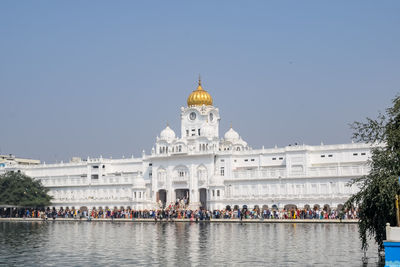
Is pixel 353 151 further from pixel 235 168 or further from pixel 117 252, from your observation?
pixel 117 252

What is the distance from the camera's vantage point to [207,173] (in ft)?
261

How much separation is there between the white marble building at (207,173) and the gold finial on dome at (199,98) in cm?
14

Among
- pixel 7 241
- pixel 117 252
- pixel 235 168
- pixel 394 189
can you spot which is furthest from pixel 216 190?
pixel 394 189

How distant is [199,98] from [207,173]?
1284 cm

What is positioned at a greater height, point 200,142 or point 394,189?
point 200,142

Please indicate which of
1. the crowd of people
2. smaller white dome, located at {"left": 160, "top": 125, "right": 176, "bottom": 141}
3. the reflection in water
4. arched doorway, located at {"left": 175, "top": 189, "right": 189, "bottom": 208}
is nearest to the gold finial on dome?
smaller white dome, located at {"left": 160, "top": 125, "right": 176, "bottom": 141}

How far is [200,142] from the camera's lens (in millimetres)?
82062

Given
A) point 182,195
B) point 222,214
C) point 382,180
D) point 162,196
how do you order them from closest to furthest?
point 382,180 < point 222,214 < point 182,195 < point 162,196

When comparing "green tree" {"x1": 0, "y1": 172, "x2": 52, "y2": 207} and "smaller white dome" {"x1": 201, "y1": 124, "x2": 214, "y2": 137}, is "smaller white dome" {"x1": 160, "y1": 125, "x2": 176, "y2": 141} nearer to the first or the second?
"smaller white dome" {"x1": 201, "y1": 124, "x2": 214, "y2": 137}

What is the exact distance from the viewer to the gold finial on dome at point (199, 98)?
286ft

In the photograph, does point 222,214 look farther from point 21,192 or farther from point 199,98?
point 21,192

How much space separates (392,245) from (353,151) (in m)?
57.5

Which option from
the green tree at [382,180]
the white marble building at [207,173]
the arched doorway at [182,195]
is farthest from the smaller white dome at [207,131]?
the green tree at [382,180]

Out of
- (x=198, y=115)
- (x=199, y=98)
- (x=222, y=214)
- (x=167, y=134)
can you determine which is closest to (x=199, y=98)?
(x=199, y=98)
